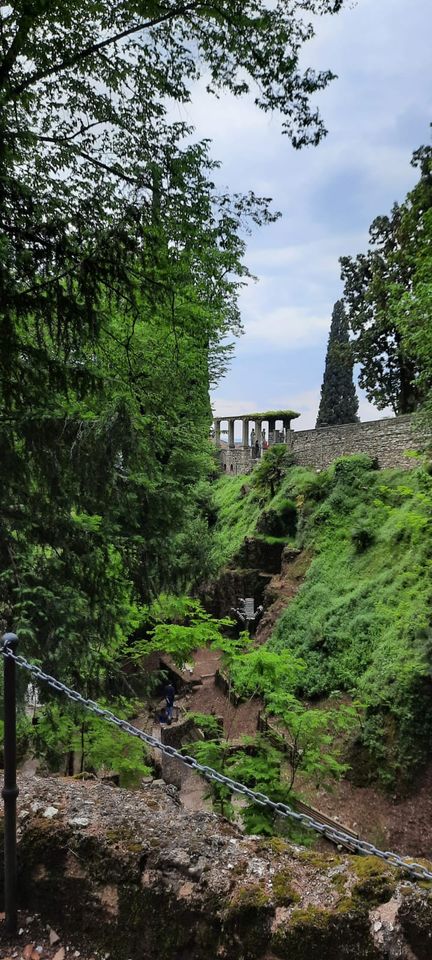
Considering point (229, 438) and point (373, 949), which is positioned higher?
point (229, 438)

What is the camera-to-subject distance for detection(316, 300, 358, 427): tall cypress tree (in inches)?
1422

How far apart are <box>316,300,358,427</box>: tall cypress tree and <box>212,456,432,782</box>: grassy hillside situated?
1674cm

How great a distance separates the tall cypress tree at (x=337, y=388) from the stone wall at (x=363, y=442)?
46.7ft

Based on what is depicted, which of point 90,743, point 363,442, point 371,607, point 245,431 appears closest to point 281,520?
point 363,442

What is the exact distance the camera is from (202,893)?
2.27m

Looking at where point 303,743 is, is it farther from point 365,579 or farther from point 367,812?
point 365,579

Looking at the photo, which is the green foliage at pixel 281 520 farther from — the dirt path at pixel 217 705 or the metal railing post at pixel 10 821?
the metal railing post at pixel 10 821

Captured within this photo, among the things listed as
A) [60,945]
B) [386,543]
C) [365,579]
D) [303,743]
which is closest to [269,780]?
[303,743]

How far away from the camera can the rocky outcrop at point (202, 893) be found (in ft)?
6.76

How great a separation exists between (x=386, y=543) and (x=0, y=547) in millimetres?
12264

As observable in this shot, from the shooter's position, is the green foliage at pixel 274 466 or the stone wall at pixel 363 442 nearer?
the stone wall at pixel 363 442

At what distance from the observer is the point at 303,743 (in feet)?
27.6

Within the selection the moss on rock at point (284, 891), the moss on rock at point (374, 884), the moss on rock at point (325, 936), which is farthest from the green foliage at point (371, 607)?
the moss on rock at point (325, 936)

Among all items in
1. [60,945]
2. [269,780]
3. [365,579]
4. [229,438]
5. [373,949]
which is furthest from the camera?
[229,438]
